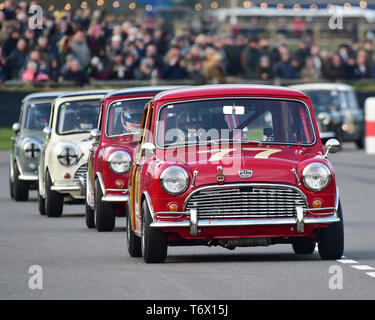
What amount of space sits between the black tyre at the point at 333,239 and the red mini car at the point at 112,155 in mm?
4159

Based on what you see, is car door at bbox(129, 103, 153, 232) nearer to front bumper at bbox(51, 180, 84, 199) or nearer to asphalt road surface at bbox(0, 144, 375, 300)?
asphalt road surface at bbox(0, 144, 375, 300)

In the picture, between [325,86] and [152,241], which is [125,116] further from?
[325,86]

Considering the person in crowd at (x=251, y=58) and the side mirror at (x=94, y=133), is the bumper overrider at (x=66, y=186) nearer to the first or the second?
the side mirror at (x=94, y=133)

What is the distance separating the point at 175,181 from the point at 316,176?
1.16 meters

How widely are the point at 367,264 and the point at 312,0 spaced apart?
90.8ft

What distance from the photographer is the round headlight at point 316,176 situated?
1142 centimetres

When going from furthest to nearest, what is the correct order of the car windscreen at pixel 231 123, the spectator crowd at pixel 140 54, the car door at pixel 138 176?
the spectator crowd at pixel 140 54
the car windscreen at pixel 231 123
the car door at pixel 138 176

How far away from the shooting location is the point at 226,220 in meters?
11.2

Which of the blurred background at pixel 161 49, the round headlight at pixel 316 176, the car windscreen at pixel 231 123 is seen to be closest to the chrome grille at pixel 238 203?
the round headlight at pixel 316 176

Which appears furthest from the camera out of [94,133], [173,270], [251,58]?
[251,58]

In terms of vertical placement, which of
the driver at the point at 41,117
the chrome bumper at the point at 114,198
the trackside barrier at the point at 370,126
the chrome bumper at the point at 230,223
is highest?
the chrome bumper at the point at 230,223

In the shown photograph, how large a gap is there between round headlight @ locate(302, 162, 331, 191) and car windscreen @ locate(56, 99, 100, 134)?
745cm

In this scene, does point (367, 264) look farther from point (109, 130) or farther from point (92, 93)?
point (92, 93)

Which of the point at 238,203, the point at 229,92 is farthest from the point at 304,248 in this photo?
the point at 229,92
